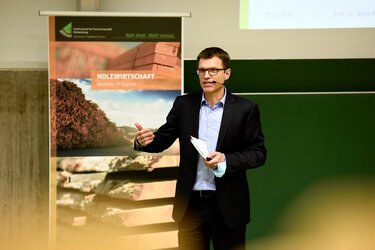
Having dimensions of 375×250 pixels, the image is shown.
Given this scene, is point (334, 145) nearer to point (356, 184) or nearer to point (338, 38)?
point (356, 184)

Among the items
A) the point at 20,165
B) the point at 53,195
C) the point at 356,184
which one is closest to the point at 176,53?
the point at 53,195

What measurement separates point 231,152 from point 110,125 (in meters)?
1.52

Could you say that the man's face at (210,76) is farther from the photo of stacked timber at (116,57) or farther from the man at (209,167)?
the photo of stacked timber at (116,57)

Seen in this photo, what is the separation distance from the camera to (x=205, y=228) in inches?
76.9

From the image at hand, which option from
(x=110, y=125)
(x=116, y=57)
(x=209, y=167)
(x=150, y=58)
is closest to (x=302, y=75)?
(x=150, y=58)

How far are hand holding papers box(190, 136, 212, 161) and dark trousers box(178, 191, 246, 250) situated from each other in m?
0.24

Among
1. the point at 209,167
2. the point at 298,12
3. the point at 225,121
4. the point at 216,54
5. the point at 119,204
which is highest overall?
the point at 298,12

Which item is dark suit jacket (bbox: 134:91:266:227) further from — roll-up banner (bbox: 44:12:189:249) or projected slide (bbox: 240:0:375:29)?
projected slide (bbox: 240:0:375:29)

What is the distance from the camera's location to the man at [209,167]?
6.25 feet

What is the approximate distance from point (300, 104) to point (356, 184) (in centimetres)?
88

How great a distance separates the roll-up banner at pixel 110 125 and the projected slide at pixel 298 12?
640mm

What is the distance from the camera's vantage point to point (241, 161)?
6.06 feet

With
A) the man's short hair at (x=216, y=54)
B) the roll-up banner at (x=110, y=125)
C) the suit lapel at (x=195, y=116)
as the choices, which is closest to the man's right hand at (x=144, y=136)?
the suit lapel at (x=195, y=116)

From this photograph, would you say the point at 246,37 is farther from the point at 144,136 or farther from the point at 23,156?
the point at 23,156
